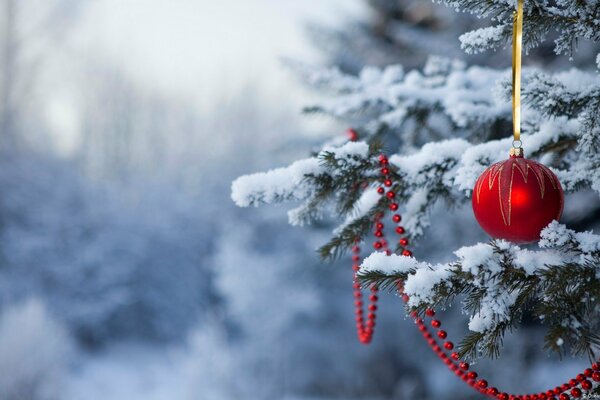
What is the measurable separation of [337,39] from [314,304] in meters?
3.91

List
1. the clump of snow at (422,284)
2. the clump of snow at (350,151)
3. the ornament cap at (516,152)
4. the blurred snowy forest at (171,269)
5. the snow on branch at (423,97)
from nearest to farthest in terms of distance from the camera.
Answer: the clump of snow at (422,284) < the ornament cap at (516,152) < the clump of snow at (350,151) < the snow on branch at (423,97) < the blurred snowy forest at (171,269)

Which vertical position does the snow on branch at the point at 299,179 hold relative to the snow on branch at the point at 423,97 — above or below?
below

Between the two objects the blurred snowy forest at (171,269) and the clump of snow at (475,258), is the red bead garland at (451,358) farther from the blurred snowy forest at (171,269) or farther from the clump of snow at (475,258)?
the blurred snowy forest at (171,269)

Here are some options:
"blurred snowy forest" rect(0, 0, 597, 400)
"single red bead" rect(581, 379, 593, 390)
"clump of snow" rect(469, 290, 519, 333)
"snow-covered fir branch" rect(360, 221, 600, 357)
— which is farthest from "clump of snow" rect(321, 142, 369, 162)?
"blurred snowy forest" rect(0, 0, 597, 400)

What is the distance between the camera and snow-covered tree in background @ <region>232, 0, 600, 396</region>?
1.02 meters

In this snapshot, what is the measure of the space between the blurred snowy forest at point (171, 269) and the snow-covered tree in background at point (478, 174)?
65.6 inches

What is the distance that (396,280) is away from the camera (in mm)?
1058

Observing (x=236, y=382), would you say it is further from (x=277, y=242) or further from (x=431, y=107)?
(x=431, y=107)

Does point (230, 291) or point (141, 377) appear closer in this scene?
point (230, 291)

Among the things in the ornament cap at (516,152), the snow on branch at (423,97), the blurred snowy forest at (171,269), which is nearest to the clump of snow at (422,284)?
the ornament cap at (516,152)

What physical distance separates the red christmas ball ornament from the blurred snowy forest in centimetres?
232

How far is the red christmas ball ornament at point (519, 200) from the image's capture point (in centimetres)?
104

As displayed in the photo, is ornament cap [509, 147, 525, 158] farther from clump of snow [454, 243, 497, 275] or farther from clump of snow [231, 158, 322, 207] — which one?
clump of snow [231, 158, 322, 207]

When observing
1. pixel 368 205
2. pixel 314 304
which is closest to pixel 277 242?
pixel 314 304
